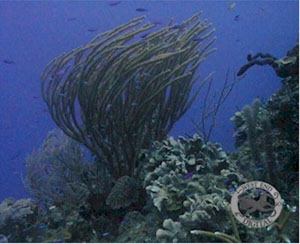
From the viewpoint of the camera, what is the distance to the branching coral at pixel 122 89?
16.9 feet

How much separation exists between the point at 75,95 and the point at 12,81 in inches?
738

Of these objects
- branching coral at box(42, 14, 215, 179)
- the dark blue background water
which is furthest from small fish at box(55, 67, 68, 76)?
the dark blue background water

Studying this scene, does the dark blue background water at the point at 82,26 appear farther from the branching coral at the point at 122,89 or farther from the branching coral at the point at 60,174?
the branching coral at the point at 122,89

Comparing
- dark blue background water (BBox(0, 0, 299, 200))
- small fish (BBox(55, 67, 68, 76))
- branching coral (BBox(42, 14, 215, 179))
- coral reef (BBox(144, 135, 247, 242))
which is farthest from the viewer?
dark blue background water (BBox(0, 0, 299, 200))

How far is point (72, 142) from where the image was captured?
6316 millimetres

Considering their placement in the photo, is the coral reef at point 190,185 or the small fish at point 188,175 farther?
the small fish at point 188,175

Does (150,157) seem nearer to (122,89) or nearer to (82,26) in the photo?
(122,89)

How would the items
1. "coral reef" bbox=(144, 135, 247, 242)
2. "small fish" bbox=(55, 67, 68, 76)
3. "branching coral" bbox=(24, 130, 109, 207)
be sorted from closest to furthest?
Answer: "coral reef" bbox=(144, 135, 247, 242) < "small fish" bbox=(55, 67, 68, 76) < "branching coral" bbox=(24, 130, 109, 207)

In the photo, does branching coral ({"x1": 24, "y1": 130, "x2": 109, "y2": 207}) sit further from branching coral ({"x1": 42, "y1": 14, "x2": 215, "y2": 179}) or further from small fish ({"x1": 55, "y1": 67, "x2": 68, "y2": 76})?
small fish ({"x1": 55, "y1": 67, "x2": 68, "y2": 76})

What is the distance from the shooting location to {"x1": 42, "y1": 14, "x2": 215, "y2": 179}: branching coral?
5.14m

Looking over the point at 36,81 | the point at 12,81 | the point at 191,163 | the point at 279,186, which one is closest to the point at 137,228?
the point at 191,163

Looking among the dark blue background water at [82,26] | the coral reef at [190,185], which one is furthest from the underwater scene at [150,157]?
the dark blue background water at [82,26]

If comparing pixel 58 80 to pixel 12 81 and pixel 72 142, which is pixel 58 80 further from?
pixel 12 81

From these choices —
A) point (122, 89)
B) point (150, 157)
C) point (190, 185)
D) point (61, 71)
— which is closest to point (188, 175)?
point (190, 185)
